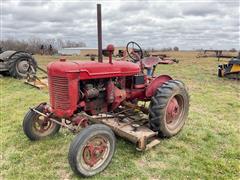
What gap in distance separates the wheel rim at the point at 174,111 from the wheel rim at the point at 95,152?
1.40 meters

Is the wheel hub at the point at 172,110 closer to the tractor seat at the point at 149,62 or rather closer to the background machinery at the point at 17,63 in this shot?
the tractor seat at the point at 149,62

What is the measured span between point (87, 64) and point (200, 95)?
5.19 m

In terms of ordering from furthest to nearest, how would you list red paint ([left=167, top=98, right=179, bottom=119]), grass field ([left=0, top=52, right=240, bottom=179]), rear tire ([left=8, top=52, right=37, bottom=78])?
1. rear tire ([left=8, top=52, right=37, bottom=78])
2. red paint ([left=167, top=98, right=179, bottom=119])
3. grass field ([left=0, top=52, right=240, bottom=179])

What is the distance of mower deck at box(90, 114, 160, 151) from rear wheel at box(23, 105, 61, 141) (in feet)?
2.87

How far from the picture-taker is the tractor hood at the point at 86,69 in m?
3.64

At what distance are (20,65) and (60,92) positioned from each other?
792 cm

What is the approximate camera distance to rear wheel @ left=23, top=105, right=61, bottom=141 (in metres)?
4.33

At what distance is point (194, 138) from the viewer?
4652mm

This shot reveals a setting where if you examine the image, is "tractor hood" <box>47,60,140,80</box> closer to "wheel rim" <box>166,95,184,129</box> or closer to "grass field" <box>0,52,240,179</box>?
"wheel rim" <box>166,95,184,129</box>

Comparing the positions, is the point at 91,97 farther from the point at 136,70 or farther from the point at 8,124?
the point at 8,124

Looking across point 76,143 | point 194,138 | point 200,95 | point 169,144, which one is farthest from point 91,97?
point 200,95

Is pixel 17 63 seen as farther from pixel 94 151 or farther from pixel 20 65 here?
pixel 94 151

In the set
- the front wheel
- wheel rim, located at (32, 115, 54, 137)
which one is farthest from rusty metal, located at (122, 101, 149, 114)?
wheel rim, located at (32, 115, 54, 137)

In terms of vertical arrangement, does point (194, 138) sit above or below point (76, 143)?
below
